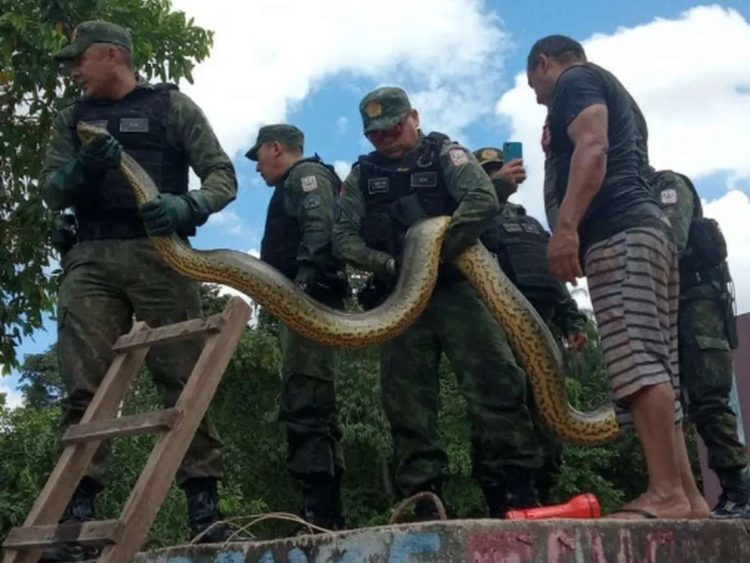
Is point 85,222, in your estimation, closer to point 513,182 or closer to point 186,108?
point 186,108

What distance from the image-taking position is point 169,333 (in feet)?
12.6

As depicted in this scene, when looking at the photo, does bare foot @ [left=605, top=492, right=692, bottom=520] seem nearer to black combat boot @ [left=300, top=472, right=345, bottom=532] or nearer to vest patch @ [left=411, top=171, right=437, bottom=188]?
black combat boot @ [left=300, top=472, right=345, bottom=532]

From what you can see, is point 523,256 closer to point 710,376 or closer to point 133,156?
point 710,376

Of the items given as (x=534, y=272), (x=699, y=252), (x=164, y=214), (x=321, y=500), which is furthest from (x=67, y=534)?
(x=699, y=252)

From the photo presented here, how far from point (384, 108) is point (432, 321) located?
3.24 ft

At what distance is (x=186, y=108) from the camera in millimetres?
4699

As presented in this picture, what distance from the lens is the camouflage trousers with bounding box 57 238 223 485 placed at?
4.27 m

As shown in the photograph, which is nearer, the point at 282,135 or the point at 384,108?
the point at 384,108

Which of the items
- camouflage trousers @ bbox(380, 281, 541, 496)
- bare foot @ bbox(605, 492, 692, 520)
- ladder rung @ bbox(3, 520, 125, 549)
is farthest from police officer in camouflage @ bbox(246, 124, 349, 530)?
bare foot @ bbox(605, 492, 692, 520)

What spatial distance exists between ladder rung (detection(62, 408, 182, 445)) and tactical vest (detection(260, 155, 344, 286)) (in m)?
1.57

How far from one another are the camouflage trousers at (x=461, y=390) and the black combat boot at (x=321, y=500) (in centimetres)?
41

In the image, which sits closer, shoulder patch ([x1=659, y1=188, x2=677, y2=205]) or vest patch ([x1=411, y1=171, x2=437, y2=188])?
vest patch ([x1=411, y1=171, x2=437, y2=188])

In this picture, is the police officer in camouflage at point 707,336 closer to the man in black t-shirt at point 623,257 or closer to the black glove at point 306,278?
the man in black t-shirt at point 623,257

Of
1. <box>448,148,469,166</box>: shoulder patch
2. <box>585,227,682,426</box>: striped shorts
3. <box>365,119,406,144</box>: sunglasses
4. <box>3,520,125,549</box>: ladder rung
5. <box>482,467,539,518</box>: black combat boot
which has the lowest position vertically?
<box>3,520,125,549</box>: ladder rung
